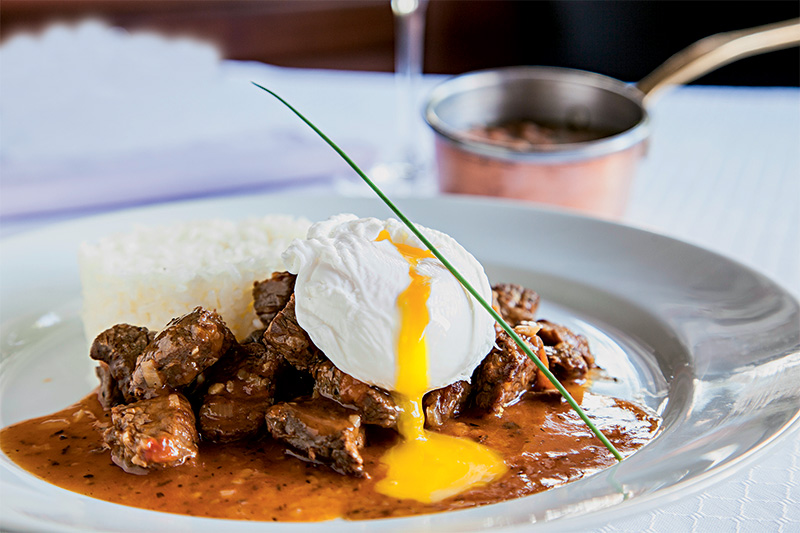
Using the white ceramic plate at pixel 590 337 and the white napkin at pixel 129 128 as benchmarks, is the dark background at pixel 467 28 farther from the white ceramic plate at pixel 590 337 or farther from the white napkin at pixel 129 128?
the white ceramic plate at pixel 590 337

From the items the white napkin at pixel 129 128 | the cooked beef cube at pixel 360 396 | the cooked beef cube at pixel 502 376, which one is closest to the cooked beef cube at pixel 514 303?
the cooked beef cube at pixel 502 376

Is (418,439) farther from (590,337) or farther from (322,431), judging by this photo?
(590,337)

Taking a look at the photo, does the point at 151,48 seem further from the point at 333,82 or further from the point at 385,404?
the point at 385,404

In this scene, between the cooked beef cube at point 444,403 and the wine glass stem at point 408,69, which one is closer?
the cooked beef cube at point 444,403

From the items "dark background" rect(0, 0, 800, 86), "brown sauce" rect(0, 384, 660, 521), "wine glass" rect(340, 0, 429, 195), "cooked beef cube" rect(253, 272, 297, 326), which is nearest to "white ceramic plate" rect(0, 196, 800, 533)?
"brown sauce" rect(0, 384, 660, 521)

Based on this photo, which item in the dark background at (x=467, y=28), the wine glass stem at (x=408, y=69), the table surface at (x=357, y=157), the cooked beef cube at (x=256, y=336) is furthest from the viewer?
the dark background at (x=467, y=28)

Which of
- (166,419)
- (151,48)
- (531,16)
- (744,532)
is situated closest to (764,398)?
(744,532)

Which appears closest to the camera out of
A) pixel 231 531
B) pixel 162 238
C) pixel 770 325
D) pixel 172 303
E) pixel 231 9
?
pixel 231 531
